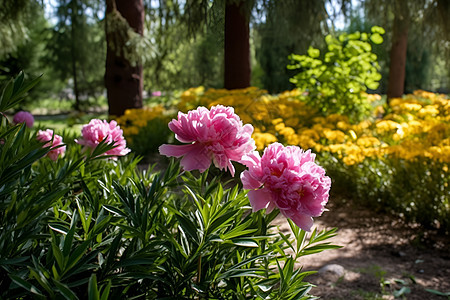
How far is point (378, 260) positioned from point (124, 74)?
4.78m

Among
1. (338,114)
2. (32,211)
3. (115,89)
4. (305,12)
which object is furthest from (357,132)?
(32,211)

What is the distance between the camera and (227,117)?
4.03 feet

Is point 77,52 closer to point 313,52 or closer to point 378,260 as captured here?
point 313,52

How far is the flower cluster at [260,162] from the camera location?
3.74 ft

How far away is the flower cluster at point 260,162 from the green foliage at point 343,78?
4850mm

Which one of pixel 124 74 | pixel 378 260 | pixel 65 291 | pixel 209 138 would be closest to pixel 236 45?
pixel 124 74

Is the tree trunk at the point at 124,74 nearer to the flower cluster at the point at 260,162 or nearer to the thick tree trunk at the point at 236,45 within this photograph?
the thick tree trunk at the point at 236,45

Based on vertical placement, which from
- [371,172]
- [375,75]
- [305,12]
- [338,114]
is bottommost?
[371,172]

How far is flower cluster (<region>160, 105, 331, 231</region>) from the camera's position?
1.14m

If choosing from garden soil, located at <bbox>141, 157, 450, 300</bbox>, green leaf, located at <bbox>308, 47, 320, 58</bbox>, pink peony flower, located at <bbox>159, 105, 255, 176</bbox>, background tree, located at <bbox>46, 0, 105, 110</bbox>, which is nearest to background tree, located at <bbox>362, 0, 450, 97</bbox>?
green leaf, located at <bbox>308, 47, 320, 58</bbox>

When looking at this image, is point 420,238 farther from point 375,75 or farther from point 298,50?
point 298,50

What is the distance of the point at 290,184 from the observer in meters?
1.14

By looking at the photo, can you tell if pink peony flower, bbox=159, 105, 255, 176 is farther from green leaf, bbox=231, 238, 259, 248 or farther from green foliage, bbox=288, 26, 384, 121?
green foliage, bbox=288, 26, 384, 121

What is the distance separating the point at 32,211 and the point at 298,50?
5617 mm
